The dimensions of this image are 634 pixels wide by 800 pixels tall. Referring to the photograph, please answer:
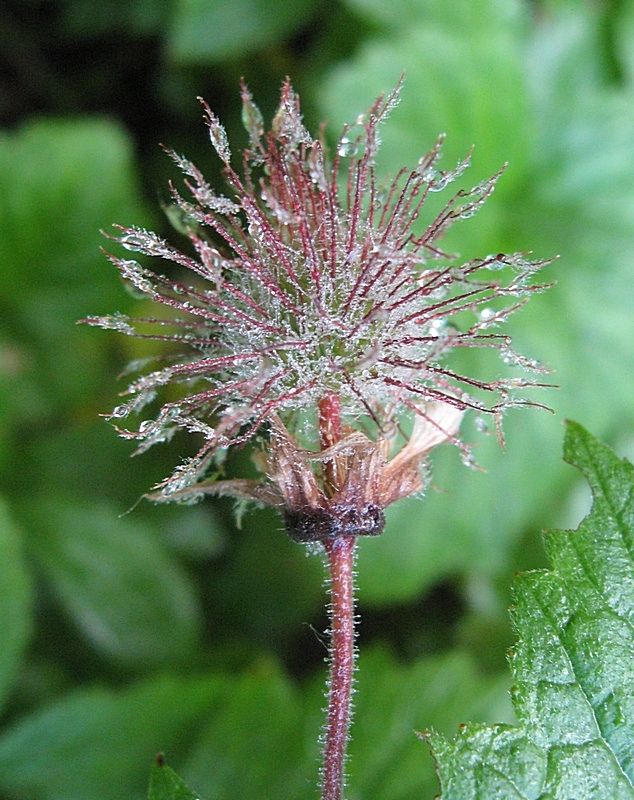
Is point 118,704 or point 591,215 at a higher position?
point 591,215

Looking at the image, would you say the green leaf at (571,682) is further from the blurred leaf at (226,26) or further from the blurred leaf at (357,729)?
the blurred leaf at (226,26)

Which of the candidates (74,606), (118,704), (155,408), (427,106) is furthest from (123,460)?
(427,106)

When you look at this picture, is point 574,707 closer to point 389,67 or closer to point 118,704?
point 118,704

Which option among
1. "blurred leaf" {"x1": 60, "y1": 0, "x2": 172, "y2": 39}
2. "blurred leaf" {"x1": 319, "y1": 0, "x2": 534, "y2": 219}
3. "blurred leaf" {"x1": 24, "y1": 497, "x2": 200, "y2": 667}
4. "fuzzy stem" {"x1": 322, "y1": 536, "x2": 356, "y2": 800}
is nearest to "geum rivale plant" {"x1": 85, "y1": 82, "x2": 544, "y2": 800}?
"fuzzy stem" {"x1": 322, "y1": 536, "x2": 356, "y2": 800}

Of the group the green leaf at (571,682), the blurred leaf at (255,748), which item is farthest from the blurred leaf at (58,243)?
the green leaf at (571,682)

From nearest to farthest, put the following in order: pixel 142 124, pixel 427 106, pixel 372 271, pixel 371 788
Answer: pixel 372 271 → pixel 371 788 → pixel 427 106 → pixel 142 124

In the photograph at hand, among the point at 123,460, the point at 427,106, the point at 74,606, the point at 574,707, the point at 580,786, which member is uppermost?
the point at 427,106

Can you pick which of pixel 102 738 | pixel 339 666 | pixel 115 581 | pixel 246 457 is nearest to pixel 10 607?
pixel 102 738
